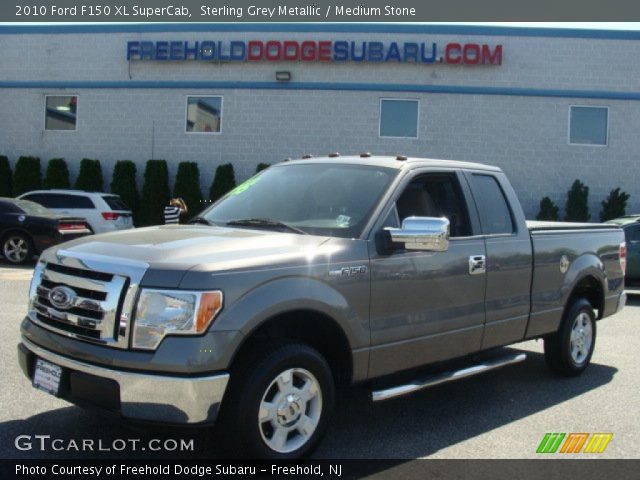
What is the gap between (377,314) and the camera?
14.3ft

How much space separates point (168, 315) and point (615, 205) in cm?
1828

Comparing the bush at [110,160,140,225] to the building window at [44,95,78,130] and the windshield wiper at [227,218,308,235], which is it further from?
the windshield wiper at [227,218,308,235]

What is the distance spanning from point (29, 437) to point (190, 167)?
55.5 ft

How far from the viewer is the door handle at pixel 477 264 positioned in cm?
507

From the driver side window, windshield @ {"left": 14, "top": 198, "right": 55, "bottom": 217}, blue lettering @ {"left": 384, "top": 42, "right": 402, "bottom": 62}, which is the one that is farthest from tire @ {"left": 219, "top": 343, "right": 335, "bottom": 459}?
blue lettering @ {"left": 384, "top": 42, "right": 402, "bottom": 62}

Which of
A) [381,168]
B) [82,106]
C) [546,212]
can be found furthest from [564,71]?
[381,168]

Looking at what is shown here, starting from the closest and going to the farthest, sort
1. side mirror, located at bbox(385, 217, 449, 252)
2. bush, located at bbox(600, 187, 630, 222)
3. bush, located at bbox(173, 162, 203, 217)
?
side mirror, located at bbox(385, 217, 449, 252) → bush, located at bbox(600, 187, 630, 222) → bush, located at bbox(173, 162, 203, 217)

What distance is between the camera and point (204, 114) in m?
21.3

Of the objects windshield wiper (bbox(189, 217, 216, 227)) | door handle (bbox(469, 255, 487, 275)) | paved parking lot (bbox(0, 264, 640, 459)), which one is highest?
windshield wiper (bbox(189, 217, 216, 227))

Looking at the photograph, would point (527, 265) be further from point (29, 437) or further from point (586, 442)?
point (29, 437)

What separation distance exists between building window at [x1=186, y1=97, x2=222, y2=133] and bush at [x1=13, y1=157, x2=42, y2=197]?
201 inches

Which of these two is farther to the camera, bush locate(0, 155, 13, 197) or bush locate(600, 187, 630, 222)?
bush locate(0, 155, 13, 197)

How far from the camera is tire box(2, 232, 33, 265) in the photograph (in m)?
14.2

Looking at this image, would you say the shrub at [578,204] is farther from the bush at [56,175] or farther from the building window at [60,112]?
the building window at [60,112]
